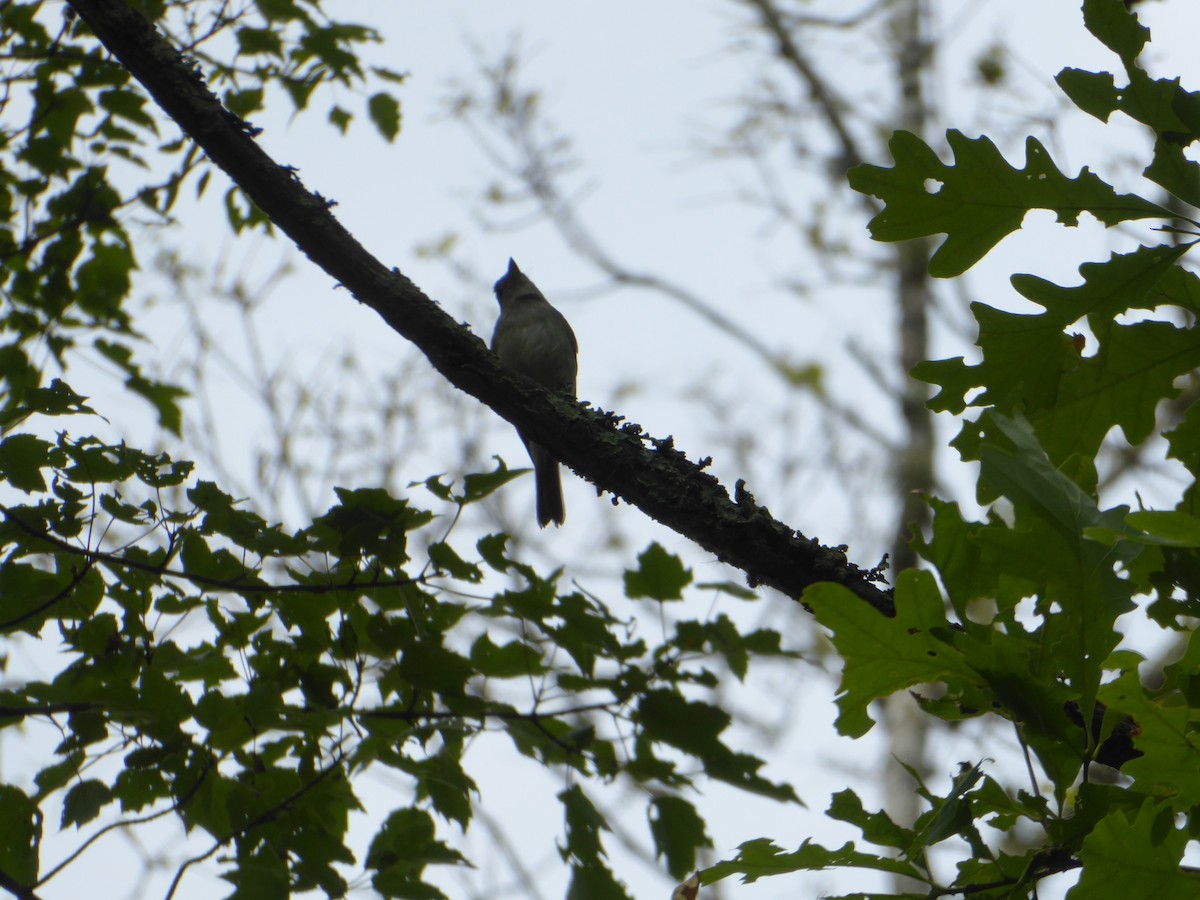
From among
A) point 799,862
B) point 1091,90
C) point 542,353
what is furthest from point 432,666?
point 542,353

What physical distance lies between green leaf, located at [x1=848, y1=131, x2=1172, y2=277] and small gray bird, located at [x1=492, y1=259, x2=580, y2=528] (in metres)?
4.07

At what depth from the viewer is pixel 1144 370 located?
186 cm

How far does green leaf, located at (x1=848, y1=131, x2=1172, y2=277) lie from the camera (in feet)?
5.65

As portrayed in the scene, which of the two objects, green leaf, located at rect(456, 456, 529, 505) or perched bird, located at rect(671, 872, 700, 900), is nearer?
perched bird, located at rect(671, 872, 700, 900)

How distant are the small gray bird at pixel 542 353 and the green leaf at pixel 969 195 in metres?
4.07

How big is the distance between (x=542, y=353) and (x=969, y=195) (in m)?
4.36

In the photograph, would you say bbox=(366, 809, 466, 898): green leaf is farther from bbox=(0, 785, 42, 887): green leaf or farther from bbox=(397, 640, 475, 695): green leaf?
bbox=(0, 785, 42, 887): green leaf

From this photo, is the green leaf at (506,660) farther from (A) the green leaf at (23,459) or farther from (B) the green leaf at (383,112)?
(B) the green leaf at (383,112)

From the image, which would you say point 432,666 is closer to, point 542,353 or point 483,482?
point 483,482

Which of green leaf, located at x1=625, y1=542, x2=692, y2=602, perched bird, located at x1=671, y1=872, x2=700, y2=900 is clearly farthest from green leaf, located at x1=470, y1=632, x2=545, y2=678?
perched bird, located at x1=671, y1=872, x2=700, y2=900

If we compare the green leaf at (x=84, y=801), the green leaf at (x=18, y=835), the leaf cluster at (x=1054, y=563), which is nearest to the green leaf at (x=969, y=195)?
the leaf cluster at (x=1054, y=563)

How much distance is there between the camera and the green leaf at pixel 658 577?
2568mm

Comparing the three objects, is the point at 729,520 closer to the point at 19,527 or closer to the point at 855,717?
the point at 855,717

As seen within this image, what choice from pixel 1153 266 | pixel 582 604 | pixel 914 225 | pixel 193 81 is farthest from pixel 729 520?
pixel 193 81
